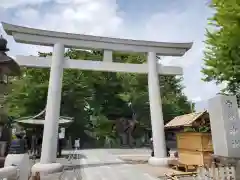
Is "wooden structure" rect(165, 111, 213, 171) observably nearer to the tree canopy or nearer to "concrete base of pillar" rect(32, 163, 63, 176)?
"concrete base of pillar" rect(32, 163, 63, 176)

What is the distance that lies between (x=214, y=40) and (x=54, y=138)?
29.0 ft

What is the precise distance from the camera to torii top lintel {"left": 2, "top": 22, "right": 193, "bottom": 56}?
11.4 m

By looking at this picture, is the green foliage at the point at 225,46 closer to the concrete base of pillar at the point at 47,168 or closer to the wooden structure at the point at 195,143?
the wooden structure at the point at 195,143

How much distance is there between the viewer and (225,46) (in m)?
10.6

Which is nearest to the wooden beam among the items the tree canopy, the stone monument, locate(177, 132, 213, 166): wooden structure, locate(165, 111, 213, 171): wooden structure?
locate(165, 111, 213, 171): wooden structure

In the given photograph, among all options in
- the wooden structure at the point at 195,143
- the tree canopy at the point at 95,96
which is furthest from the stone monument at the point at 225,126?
the tree canopy at the point at 95,96

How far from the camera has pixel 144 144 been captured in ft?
104

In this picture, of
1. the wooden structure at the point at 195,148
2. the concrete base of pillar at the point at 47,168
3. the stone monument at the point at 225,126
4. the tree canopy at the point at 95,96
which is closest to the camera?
the stone monument at the point at 225,126

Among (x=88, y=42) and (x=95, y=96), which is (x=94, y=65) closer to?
(x=88, y=42)

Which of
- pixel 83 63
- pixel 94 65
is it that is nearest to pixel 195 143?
pixel 94 65

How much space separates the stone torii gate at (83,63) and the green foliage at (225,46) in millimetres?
2226

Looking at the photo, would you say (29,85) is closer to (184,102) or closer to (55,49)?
(55,49)

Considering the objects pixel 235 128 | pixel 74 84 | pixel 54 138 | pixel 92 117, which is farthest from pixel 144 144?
pixel 235 128

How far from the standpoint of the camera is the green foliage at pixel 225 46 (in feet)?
29.5
